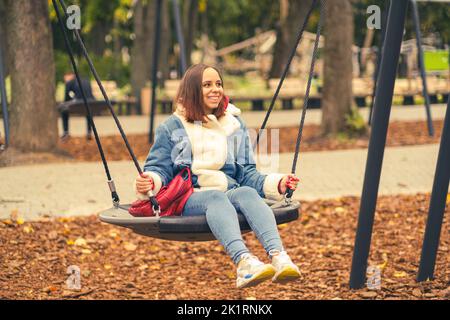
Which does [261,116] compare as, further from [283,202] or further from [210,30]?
[210,30]

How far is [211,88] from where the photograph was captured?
165 inches

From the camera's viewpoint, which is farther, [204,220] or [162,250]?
[162,250]

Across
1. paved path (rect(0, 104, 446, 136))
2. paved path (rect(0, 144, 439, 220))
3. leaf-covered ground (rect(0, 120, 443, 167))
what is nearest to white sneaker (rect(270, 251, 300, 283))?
paved path (rect(0, 144, 439, 220))

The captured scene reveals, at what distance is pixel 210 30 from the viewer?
5009 centimetres

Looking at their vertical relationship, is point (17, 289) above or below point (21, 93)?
below

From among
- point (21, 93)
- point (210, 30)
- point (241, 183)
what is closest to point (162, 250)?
point (241, 183)

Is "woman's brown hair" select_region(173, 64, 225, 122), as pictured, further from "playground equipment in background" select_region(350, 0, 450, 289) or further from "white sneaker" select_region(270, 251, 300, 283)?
"playground equipment in background" select_region(350, 0, 450, 289)

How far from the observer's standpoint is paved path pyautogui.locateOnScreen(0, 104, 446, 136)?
16.9 metres

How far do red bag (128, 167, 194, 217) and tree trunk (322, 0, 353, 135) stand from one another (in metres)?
9.57

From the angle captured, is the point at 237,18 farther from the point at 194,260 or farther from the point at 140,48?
the point at 194,260

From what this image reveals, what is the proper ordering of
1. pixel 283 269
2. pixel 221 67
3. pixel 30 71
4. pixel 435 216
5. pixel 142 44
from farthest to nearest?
pixel 221 67 → pixel 142 44 → pixel 30 71 → pixel 435 216 → pixel 283 269

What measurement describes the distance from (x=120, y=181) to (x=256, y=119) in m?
9.30

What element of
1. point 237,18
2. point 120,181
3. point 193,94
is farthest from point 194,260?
point 237,18

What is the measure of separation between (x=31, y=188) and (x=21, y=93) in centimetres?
214
